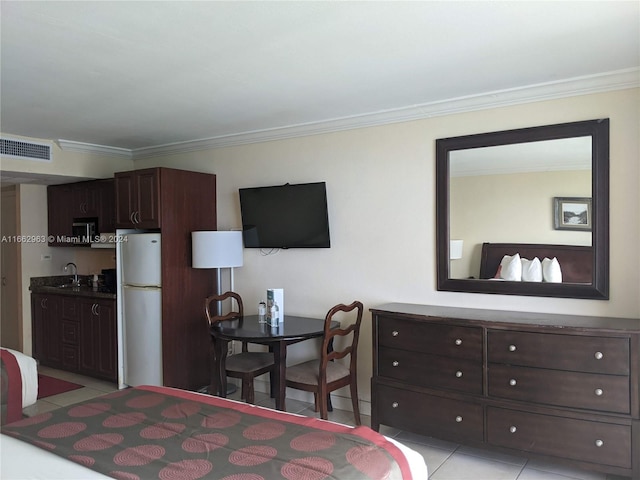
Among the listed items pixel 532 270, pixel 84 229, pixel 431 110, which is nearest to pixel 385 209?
pixel 431 110

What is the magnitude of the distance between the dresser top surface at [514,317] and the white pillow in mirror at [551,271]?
23cm

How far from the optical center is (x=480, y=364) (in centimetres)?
307

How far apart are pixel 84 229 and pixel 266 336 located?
10.4ft

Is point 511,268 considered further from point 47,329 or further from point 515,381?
point 47,329

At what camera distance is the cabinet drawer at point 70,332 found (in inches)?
206

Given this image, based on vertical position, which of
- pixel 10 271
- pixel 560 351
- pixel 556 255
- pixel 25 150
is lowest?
pixel 560 351

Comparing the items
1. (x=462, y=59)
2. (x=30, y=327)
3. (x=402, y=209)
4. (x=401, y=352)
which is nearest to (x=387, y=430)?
(x=401, y=352)

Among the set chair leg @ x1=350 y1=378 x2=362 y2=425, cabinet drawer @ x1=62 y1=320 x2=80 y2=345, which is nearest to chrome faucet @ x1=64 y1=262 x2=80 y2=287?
cabinet drawer @ x1=62 y1=320 x2=80 y2=345

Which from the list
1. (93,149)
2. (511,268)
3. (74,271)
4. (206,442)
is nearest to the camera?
(206,442)

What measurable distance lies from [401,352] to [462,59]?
1.92m

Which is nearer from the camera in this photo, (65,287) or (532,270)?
(532,270)

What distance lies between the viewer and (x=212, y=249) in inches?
173

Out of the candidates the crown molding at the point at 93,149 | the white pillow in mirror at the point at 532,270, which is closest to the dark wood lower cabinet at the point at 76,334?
the crown molding at the point at 93,149

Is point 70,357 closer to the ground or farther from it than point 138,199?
closer to the ground
